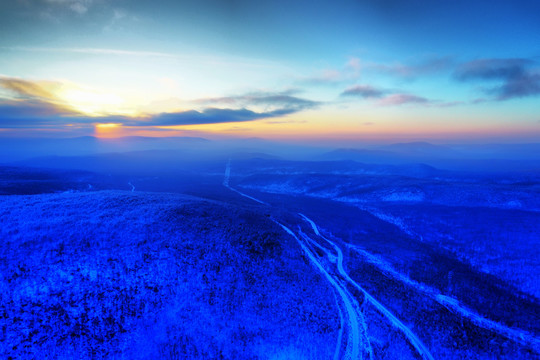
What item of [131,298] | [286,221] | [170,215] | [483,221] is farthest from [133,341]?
[483,221]

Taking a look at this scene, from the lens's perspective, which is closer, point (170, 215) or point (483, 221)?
point (170, 215)

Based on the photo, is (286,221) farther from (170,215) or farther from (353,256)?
(170,215)

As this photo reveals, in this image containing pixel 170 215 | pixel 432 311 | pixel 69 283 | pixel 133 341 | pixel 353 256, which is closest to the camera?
pixel 133 341

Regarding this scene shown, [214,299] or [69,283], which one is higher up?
[69,283]

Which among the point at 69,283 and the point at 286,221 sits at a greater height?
the point at 69,283

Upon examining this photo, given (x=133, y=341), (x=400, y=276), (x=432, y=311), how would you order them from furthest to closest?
(x=400, y=276) < (x=432, y=311) < (x=133, y=341)

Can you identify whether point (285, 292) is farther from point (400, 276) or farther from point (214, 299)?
point (400, 276)

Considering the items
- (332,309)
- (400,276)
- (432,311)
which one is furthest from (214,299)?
(400,276)

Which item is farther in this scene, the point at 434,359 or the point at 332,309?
the point at 332,309

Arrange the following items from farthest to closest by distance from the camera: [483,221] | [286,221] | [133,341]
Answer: [483,221]
[286,221]
[133,341]
